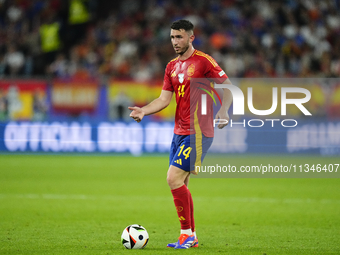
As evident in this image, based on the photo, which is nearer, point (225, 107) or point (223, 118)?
point (223, 118)

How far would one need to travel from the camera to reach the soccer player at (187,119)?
5.57 m

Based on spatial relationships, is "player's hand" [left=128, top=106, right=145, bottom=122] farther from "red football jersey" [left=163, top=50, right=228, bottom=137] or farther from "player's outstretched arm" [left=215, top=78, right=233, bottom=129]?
"player's outstretched arm" [left=215, top=78, right=233, bottom=129]

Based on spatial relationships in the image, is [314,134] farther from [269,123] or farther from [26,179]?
[26,179]

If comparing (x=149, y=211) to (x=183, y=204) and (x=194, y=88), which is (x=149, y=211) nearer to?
(x=183, y=204)

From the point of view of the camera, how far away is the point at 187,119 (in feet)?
18.6

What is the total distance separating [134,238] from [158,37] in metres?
15.5

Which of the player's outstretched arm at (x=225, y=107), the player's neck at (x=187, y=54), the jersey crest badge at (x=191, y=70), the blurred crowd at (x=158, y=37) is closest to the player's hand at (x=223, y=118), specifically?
the player's outstretched arm at (x=225, y=107)

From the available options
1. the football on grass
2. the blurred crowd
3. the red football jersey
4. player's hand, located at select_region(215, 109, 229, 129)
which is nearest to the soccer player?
the red football jersey

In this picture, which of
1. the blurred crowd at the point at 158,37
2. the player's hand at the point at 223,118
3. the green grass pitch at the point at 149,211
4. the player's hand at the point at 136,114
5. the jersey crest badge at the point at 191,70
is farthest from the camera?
the blurred crowd at the point at 158,37

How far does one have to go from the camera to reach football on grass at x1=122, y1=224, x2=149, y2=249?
5.57 meters

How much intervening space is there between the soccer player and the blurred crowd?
12.6 metres

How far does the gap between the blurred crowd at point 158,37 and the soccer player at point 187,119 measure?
41.4 feet

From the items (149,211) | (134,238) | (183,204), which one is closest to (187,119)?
(183,204)

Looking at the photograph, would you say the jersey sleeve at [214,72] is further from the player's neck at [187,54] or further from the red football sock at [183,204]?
the red football sock at [183,204]
